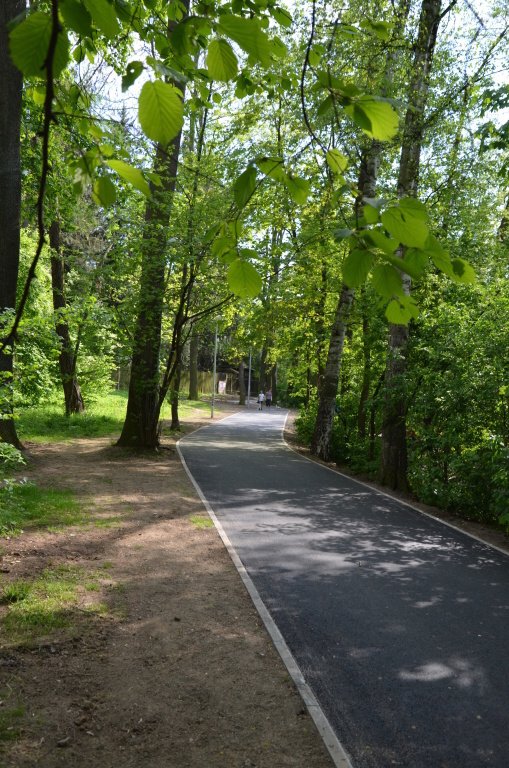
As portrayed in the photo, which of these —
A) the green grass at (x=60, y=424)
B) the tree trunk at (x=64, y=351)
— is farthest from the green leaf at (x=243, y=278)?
the tree trunk at (x=64, y=351)

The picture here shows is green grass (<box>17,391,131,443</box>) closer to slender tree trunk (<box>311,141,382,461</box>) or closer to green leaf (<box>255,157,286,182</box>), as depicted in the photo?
slender tree trunk (<box>311,141,382,461</box>)

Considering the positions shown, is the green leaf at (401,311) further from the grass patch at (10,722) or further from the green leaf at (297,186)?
the grass patch at (10,722)

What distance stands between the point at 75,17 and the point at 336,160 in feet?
2.99

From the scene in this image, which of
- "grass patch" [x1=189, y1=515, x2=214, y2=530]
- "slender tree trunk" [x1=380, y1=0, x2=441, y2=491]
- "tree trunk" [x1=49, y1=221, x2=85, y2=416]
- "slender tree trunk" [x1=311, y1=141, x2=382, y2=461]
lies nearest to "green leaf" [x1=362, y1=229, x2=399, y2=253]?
"grass patch" [x1=189, y1=515, x2=214, y2=530]

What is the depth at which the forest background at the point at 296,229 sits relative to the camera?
1.56 metres

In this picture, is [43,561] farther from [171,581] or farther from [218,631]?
[218,631]

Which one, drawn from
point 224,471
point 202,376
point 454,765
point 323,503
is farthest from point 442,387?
point 202,376

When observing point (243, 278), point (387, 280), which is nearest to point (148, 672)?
point (243, 278)

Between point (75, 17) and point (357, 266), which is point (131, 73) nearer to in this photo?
point (75, 17)

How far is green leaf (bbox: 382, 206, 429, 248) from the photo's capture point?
1.40 meters

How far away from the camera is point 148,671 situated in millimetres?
4074

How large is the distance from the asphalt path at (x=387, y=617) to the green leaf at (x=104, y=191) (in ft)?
10.7

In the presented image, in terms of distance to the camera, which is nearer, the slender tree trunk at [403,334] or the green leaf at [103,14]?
the green leaf at [103,14]

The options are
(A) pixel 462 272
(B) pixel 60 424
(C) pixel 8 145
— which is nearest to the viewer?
(A) pixel 462 272
